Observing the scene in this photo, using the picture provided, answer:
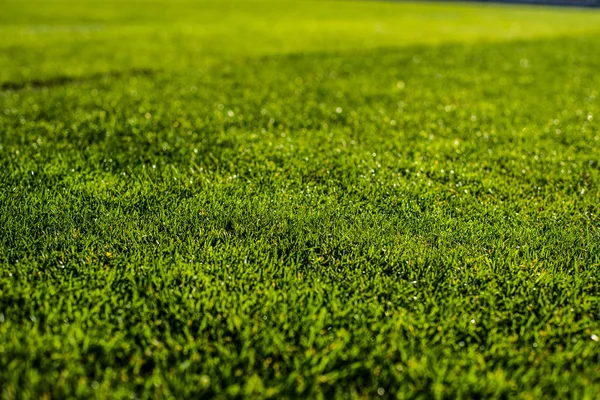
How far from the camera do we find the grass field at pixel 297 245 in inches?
129

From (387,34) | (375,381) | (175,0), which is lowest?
(375,381)

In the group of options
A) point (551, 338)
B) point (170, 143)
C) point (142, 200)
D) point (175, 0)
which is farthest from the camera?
point (175, 0)

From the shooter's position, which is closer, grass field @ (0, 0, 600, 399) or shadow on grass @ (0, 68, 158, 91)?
grass field @ (0, 0, 600, 399)

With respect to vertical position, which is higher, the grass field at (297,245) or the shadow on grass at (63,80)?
the shadow on grass at (63,80)

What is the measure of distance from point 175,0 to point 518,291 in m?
52.0

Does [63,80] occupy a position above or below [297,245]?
above

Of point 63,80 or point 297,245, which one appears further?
point 63,80

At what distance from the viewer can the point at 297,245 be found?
4.68m

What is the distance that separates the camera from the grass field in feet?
10.8

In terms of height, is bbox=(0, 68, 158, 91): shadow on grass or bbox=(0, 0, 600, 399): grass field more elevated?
bbox=(0, 68, 158, 91): shadow on grass

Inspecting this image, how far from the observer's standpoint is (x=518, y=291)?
13.4 ft

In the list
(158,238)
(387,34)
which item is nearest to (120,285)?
(158,238)

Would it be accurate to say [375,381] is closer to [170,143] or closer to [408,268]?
[408,268]

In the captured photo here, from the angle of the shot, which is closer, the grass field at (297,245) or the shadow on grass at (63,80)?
the grass field at (297,245)
